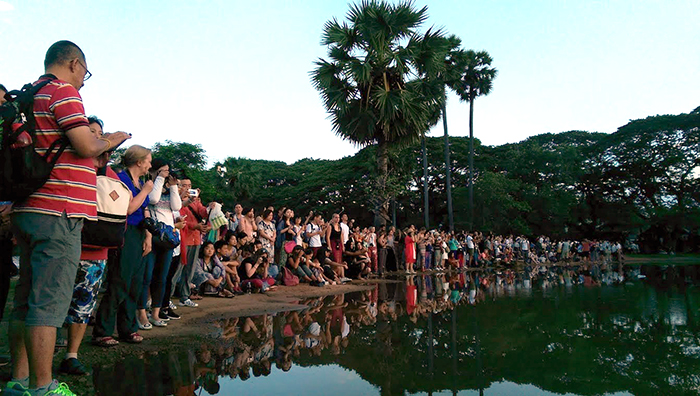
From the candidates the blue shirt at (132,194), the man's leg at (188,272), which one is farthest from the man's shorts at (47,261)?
the man's leg at (188,272)

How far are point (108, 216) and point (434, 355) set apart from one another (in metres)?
2.58

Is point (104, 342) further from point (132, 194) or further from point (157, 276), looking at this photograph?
point (132, 194)

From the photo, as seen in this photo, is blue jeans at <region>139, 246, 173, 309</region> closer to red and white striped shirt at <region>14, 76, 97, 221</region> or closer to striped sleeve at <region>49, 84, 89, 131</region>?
red and white striped shirt at <region>14, 76, 97, 221</region>

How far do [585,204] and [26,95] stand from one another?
133ft

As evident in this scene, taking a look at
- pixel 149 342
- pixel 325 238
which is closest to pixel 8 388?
pixel 149 342

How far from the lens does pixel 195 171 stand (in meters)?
48.5

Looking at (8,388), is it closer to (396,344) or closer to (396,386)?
(396,386)

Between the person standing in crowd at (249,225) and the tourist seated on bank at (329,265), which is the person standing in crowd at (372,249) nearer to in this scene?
the tourist seated on bank at (329,265)

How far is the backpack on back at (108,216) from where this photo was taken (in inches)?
115

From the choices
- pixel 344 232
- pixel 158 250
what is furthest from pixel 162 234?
pixel 344 232

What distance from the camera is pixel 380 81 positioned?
56.6 ft

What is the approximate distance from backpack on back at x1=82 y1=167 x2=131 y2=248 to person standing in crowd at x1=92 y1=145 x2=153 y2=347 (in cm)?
54

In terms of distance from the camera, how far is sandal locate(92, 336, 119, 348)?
3.98 metres

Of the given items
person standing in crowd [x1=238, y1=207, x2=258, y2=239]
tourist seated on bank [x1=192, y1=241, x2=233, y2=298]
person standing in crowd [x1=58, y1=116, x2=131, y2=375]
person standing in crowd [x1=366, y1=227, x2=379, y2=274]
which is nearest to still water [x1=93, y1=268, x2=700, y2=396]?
person standing in crowd [x1=58, y1=116, x2=131, y2=375]
